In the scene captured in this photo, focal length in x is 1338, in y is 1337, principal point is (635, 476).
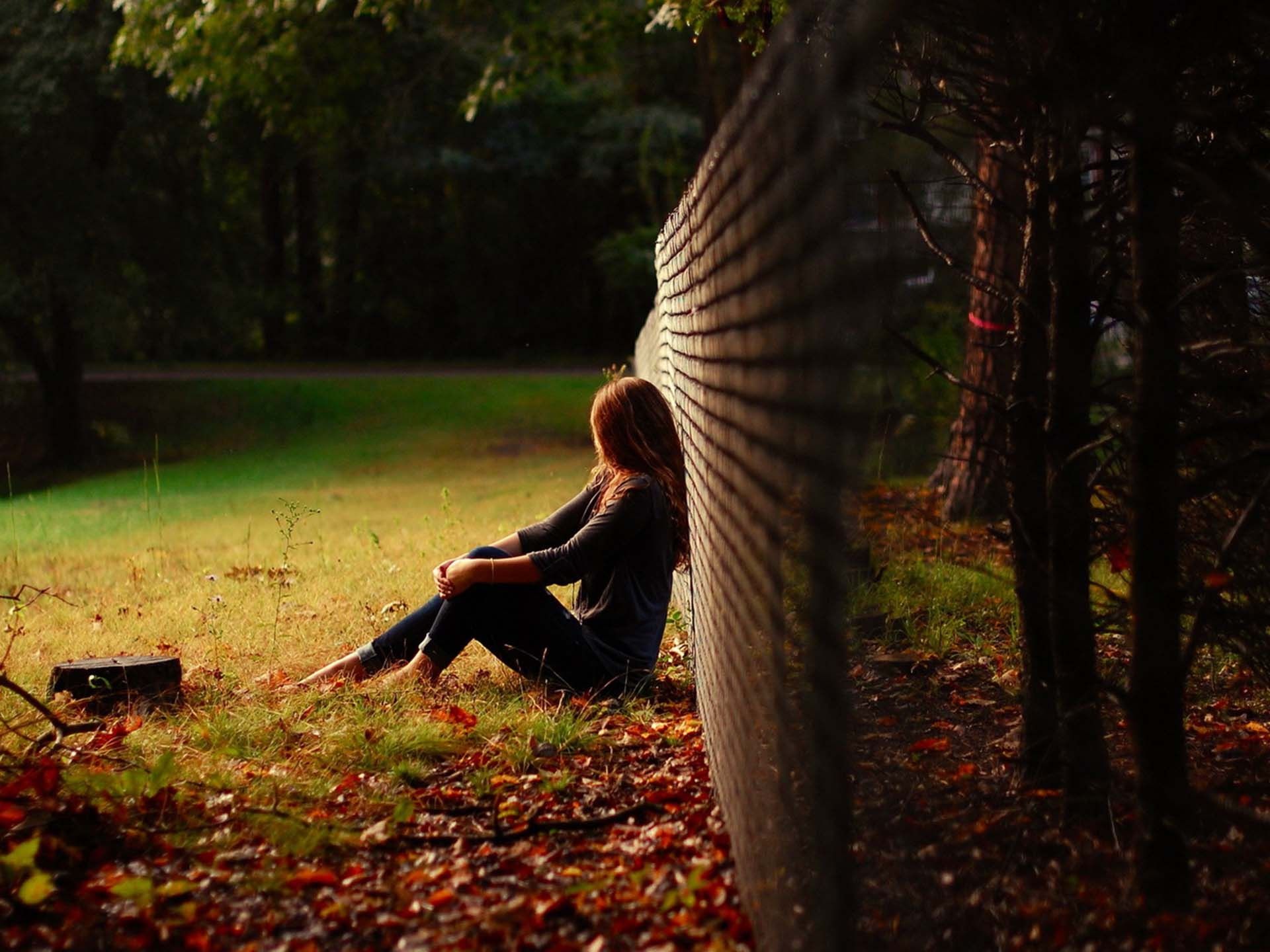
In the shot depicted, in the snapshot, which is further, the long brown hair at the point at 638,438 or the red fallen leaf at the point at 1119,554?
the long brown hair at the point at 638,438

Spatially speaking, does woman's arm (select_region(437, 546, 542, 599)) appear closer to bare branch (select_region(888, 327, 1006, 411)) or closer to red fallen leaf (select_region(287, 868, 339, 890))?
red fallen leaf (select_region(287, 868, 339, 890))

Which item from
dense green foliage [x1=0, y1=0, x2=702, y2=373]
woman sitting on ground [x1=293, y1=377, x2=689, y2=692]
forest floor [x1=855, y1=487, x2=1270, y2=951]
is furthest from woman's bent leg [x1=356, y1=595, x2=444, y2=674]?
dense green foliage [x1=0, y1=0, x2=702, y2=373]

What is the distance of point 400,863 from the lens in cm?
373

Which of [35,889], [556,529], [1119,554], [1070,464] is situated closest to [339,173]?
[556,529]

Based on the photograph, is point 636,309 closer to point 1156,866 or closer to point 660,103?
point 660,103

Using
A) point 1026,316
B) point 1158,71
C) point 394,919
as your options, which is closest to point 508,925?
point 394,919

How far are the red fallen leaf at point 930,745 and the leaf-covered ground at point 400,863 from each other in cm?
72

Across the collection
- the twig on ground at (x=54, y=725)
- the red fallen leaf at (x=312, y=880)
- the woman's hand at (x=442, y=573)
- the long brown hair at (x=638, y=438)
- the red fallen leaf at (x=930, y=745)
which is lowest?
the red fallen leaf at (x=312, y=880)

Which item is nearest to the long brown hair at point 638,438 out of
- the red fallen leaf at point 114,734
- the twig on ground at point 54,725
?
the red fallen leaf at point 114,734

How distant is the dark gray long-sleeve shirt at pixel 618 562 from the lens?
5.18 m

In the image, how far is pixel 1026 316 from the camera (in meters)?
3.69

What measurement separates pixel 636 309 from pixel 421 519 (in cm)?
2104

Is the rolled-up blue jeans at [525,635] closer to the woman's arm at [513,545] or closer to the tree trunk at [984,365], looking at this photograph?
the woman's arm at [513,545]

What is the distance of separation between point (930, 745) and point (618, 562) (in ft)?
4.75
